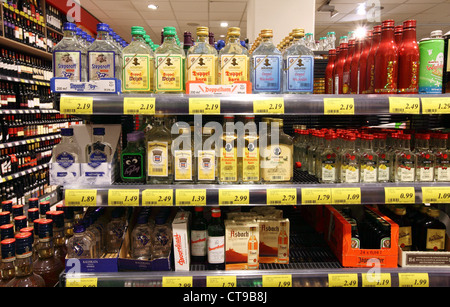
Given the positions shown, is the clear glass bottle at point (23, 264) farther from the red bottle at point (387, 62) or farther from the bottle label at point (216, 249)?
the red bottle at point (387, 62)

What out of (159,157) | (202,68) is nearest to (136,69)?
(202,68)

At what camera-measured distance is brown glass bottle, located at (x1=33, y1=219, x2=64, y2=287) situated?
65.9 inches

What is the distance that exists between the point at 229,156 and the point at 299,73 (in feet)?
1.77

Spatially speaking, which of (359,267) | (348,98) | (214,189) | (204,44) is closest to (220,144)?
(214,189)

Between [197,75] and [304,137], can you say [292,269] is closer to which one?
[304,137]

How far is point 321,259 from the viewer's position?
176cm

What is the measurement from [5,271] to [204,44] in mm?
1469

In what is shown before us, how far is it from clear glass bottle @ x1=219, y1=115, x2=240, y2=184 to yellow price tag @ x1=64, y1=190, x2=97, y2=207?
62 cm

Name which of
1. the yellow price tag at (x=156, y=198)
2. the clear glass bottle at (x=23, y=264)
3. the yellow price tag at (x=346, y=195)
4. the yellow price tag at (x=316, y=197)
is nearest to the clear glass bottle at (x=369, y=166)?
the yellow price tag at (x=346, y=195)

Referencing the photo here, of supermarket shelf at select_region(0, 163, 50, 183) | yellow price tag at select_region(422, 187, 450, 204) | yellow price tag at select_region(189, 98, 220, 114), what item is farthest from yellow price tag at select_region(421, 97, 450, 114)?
supermarket shelf at select_region(0, 163, 50, 183)

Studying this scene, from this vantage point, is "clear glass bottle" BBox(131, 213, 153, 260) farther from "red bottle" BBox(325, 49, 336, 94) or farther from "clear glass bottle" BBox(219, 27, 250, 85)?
"red bottle" BBox(325, 49, 336, 94)

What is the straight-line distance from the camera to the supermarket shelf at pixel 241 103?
148 centimetres

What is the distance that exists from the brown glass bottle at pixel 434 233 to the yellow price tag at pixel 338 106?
29.7 inches

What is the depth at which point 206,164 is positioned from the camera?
1.63 metres
